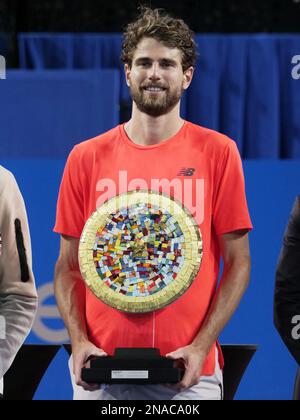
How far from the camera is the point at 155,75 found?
215 centimetres

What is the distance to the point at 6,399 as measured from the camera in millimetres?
2402

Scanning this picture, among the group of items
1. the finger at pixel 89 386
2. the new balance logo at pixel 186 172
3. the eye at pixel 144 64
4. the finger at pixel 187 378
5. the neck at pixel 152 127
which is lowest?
the finger at pixel 89 386

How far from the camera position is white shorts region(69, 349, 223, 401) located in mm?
2168

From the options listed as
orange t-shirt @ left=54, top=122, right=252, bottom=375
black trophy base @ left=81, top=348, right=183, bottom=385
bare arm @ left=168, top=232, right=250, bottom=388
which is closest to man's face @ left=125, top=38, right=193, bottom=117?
orange t-shirt @ left=54, top=122, right=252, bottom=375

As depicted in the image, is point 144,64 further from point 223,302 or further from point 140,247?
point 223,302

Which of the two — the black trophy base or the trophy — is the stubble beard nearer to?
the trophy

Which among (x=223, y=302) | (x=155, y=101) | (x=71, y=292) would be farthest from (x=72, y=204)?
(x=223, y=302)

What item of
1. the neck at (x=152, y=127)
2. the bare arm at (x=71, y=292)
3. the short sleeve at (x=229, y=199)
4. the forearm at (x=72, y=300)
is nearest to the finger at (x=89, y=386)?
the bare arm at (x=71, y=292)

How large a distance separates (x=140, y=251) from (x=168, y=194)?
159 mm

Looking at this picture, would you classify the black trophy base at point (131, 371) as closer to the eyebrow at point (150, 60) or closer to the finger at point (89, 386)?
the finger at point (89, 386)

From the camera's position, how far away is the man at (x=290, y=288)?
2346mm

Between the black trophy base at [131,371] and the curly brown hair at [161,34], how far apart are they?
0.72 meters

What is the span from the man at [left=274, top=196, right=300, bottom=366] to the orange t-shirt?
228mm
